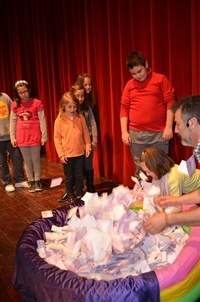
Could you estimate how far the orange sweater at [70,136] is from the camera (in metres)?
3.26

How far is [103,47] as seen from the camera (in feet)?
12.5

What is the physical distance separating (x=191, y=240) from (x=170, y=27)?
1.88 m

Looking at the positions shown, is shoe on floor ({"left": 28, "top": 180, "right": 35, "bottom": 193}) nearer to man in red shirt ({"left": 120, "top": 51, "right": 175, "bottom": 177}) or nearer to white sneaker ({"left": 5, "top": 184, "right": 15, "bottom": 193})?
white sneaker ({"left": 5, "top": 184, "right": 15, "bottom": 193})

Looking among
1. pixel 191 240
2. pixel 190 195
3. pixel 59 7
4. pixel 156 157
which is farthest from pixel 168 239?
pixel 59 7

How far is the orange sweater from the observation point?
3264 mm

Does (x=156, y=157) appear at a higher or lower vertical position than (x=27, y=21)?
lower

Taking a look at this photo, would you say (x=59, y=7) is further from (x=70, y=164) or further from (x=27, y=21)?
(x=70, y=164)

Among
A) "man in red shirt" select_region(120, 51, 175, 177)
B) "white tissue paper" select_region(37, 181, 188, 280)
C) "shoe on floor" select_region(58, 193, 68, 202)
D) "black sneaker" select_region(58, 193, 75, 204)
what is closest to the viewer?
"white tissue paper" select_region(37, 181, 188, 280)

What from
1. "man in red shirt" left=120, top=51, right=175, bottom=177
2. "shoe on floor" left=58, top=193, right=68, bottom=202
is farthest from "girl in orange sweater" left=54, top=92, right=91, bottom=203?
"man in red shirt" left=120, top=51, right=175, bottom=177

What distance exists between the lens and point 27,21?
5164 millimetres

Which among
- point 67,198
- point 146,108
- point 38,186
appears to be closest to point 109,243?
point 146,108

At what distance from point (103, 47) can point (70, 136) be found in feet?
3.73

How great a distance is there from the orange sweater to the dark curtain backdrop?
0.61m

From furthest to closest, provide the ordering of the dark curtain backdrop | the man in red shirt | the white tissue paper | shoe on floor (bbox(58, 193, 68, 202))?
shoe on floor (bbox(58, 193, 68, 202))
the dark curtain backdrop
the man in red shirt
the white tissue paper
